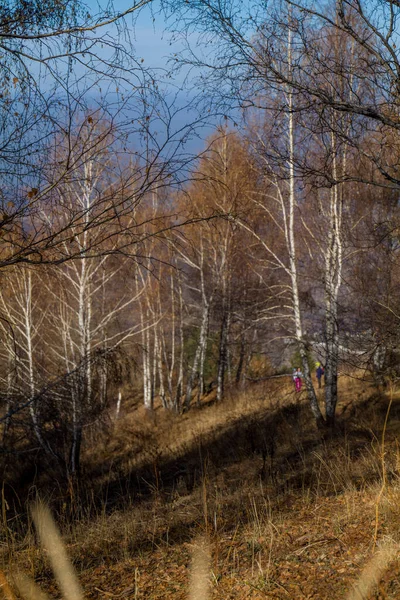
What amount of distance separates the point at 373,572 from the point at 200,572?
3.01ft

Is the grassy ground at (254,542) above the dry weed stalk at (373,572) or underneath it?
underneath

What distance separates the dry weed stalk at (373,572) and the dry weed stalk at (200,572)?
727 mm

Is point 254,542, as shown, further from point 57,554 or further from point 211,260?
point 211,260

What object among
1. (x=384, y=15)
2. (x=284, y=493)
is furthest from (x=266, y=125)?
(x=284, y=493)

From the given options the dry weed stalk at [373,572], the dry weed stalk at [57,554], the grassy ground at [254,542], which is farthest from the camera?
the dry weed stalk at [57,554]

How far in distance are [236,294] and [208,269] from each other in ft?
6.69

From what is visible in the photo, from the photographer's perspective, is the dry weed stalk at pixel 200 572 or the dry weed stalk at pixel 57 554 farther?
the dry weed stalk at pixel 57 554

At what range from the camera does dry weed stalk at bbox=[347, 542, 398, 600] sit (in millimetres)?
2562

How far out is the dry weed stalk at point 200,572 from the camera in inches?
112

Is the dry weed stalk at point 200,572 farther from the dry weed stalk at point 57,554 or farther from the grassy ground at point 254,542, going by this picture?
the dry weed stalk at point 57,554

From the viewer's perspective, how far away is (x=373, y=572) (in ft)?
8.98

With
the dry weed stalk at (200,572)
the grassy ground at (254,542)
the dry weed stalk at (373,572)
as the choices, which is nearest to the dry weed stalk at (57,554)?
the grassy ground at (254,542)

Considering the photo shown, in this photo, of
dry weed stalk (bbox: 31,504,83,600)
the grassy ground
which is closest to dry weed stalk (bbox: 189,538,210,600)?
the grassy ground

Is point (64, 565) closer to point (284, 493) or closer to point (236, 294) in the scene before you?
point (284, 493)
